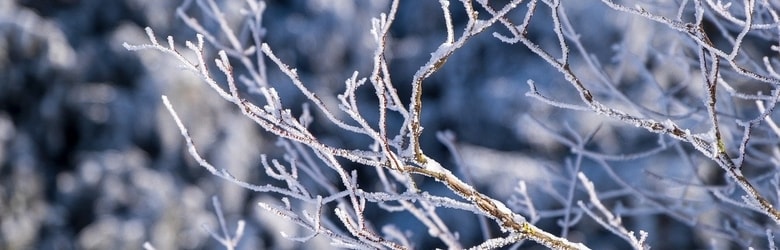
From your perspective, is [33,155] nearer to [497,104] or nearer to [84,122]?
[84,122]

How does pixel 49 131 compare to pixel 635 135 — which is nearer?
pixel 635 135

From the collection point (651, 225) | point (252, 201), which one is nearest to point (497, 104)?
point (651, 225)

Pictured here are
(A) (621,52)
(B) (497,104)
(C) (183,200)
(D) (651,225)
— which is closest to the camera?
(A) (621,52)

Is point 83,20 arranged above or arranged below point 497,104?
below

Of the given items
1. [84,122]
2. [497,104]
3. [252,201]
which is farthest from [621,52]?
[84,122]

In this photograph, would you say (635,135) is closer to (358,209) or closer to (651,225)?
(651,225)

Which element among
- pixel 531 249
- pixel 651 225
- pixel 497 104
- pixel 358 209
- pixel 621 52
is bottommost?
pixel 358 209

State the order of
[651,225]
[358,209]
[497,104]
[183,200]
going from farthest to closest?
[183,200] → [497,104] → [651,225] → [358,209]
